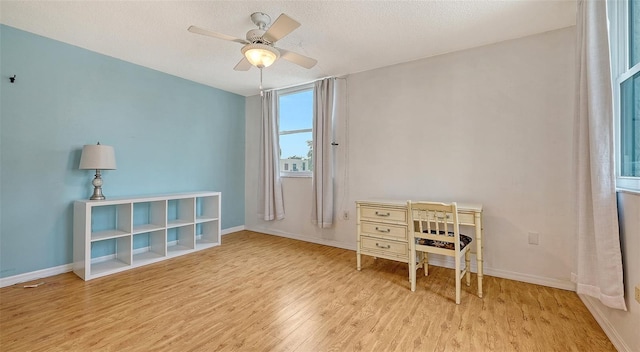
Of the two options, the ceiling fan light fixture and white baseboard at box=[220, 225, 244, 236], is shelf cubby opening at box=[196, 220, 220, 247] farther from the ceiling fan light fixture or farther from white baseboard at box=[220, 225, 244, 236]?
the ceiling fan light fixture

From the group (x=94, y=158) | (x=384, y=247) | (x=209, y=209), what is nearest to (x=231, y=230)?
(x=209, y=209)

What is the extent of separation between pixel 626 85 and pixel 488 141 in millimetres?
1074

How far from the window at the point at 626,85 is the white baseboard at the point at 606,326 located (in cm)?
91

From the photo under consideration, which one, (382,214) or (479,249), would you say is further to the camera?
(382,214)

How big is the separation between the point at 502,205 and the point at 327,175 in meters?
2.08

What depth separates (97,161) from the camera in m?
2.84

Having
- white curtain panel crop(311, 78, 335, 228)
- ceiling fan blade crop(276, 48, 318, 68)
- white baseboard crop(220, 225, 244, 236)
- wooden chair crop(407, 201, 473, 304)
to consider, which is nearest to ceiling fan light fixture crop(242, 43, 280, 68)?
ceiling fan blade crop(276, 48, 318, 68)

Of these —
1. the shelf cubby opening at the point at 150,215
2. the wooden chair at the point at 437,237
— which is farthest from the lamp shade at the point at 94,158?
the wooden chair at the point at 437,237

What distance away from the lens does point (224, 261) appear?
3277 mm

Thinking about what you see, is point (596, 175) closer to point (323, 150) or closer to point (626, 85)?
point (626, 85)

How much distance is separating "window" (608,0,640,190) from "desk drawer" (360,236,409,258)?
1617 millimetres

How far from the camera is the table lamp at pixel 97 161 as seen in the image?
9.25ft

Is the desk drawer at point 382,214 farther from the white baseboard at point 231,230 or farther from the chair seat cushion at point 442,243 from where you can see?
the white baseboard at point 231,230

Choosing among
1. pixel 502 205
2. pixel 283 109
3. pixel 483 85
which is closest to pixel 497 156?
pixel 502 205
